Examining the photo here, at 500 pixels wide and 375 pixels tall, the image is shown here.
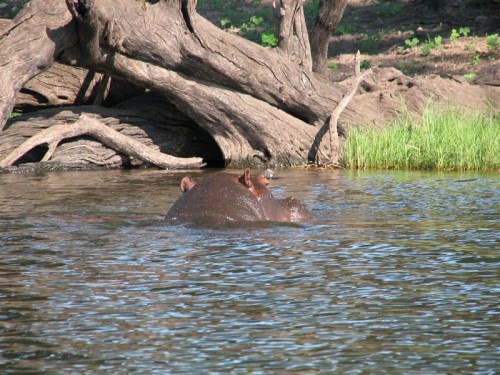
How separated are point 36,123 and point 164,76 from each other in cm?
197

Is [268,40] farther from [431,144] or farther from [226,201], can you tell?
[226,201]

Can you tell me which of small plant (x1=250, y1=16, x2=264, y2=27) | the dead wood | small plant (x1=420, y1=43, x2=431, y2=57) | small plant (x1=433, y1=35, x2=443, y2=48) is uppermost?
small plant (x1=250, y1=16, x2=264, y2=27)

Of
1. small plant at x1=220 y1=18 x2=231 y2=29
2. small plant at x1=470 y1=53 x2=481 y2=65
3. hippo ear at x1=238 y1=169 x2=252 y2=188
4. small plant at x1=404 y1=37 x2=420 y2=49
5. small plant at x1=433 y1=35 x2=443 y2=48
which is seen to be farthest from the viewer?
small plant at x1=220 y1=18 x2=231 y2=29

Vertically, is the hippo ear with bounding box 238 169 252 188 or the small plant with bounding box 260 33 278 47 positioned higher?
the small plant with bounding box 260 33 278 47

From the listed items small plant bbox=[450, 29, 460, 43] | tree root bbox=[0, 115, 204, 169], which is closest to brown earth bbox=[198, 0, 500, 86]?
small plant bbox=[450, 29, 460, 43]

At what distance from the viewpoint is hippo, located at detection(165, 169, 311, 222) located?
25.6 feet

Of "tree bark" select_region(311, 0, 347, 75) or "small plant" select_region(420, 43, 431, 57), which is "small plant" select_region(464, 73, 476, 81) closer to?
"small plant" select_region(420, 43, 431, 57)

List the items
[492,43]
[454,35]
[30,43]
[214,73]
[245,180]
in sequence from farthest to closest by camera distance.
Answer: [454,35], [492,43], [214,73], [30,43], [245,180]

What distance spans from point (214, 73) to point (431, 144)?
10.4ft

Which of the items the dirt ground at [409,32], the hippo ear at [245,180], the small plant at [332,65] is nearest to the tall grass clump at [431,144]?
the dirt ground at [409,32]

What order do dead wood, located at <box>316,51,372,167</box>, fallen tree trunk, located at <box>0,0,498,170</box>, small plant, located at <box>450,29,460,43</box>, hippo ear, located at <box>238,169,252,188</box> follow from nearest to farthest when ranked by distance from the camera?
hippo ear, located at <box>238,169,252,188</box>, fallen tree trunk, located at <box>0,0,498,170</box>, dead wood, located at <box>316,51,372,167</box>, small plant, located at <box>450,29,460,43</box>

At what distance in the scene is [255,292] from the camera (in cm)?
550

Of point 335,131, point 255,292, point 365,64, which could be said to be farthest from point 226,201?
point 365,64

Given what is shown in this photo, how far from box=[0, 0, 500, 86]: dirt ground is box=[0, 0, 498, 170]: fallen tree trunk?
138 inches
